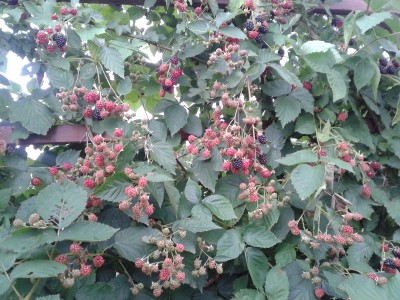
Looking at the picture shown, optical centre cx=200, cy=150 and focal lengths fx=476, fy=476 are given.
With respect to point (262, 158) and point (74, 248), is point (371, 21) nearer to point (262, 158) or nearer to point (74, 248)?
point (262, 158)

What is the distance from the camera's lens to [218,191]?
1780 millimetres

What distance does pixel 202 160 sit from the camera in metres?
1.76

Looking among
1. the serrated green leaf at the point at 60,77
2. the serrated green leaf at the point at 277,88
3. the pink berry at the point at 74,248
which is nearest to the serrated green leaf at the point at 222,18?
the serrated green leaf at the point at 277,88

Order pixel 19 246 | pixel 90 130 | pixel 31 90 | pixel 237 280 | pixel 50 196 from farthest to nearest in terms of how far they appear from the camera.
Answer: pixel 31 90 < pixel 90 130 < pixel 237 280 < pixel 50 196 < pixel 19 246

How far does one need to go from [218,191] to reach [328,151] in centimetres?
46

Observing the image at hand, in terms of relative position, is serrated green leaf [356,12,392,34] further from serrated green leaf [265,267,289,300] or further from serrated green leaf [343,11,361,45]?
serrated green leaf [265,267,289,300]

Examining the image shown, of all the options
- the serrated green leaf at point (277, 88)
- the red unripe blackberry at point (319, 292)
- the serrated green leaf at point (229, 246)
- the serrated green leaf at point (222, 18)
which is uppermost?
the serrated green leaf at point (222, 18)

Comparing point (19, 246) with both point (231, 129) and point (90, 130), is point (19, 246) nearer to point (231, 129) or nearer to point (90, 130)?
point (90, 130)

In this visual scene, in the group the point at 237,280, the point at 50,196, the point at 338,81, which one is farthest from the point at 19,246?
the point at 338,81

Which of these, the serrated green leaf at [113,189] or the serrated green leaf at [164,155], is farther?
the serrated green leaf at [164,155]

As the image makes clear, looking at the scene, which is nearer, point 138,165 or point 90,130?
point 138,165

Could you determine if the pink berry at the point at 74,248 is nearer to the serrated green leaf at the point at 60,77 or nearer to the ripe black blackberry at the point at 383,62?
the serrated green leaf at the point at 60,77

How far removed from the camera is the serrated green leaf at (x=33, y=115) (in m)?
1.81

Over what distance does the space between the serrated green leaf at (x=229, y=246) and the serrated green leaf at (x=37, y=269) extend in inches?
20.7
